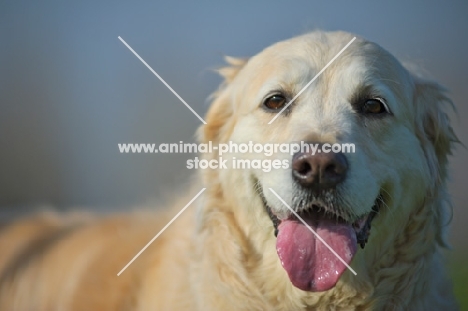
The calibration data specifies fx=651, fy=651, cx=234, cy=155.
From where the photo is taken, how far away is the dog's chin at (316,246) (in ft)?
9.93

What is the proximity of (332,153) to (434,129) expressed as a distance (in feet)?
3.30

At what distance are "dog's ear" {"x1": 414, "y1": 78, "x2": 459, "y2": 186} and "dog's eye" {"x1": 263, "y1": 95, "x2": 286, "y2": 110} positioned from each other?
76cm

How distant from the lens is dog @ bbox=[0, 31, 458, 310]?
10.0 feet

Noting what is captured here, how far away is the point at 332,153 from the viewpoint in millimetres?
2881

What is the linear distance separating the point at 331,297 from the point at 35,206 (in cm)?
224

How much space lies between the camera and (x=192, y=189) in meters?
3.92

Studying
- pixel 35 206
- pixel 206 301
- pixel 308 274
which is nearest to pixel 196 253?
pixel 206 301

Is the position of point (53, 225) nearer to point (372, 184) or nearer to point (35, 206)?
point (35, 206)

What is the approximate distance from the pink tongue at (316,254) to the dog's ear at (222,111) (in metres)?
0.90

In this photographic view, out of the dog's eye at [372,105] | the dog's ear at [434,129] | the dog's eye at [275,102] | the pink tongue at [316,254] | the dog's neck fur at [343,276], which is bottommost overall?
the dog's neck fur at [343,276]

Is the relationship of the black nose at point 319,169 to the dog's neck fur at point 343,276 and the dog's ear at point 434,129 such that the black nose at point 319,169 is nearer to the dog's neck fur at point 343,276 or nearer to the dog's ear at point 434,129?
the dog's neck fur at point 343,276

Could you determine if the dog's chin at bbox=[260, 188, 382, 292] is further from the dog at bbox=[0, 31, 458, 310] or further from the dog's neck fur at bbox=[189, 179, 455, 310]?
the dog's neck fur at bbox=[189, 179, 455, 310]

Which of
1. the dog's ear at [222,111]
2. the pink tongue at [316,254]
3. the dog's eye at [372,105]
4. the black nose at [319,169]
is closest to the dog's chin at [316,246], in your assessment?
the pink tongue at [316,254]

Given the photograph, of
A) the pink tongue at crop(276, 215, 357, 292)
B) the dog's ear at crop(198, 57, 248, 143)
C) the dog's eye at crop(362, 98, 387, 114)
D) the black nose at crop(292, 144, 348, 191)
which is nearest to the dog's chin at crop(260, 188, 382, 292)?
the pink tongue at crop(276, 215, 357, 292)
